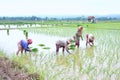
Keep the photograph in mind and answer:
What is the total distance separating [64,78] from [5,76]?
4.48ft

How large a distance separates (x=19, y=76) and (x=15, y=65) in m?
1.38

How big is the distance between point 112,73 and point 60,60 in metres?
2.27

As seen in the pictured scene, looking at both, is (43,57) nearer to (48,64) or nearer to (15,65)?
(48,64)

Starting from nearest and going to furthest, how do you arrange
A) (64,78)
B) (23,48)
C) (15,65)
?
(64,78), (15,65), (23,48)

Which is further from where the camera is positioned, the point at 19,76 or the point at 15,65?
the point at 15,65

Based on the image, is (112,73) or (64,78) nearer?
(64,78)

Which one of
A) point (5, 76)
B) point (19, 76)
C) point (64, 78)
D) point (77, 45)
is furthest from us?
point (77, 45)

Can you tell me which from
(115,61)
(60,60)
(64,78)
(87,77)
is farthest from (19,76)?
(115,61)

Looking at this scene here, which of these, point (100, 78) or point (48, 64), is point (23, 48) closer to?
point (48, 64)

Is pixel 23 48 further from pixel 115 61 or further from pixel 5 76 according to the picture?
pixel 5 76

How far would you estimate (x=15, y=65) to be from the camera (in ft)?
21.6

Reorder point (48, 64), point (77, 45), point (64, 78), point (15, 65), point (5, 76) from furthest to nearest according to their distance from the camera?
point (77, 45), point (48, 64), point (15, 65), point (64, 78), point (5, 76)

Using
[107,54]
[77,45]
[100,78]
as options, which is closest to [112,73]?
[100,78]

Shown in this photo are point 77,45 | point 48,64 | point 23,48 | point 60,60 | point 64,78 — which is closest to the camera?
point 64,78
